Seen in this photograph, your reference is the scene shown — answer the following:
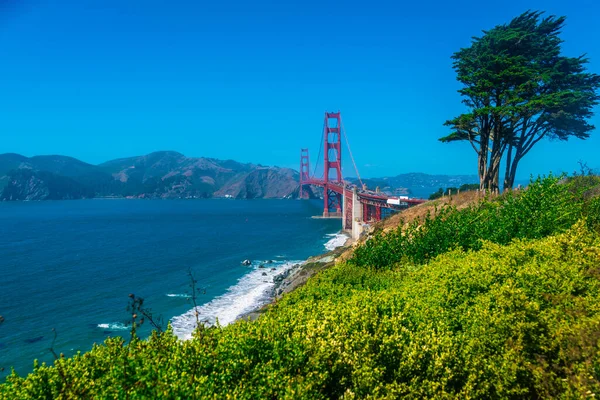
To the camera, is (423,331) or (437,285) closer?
(423,331)

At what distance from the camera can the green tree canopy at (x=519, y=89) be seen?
2094 centimetres

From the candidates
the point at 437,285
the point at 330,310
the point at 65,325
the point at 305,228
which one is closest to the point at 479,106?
the point at 437,285

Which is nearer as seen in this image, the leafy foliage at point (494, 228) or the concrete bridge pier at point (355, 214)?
the leafy foliage at point (494, 228)

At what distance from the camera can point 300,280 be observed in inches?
1070

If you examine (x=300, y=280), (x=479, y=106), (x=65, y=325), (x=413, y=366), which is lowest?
(x=65, y=325)

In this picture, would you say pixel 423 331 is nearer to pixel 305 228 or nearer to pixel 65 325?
pixel 65 325

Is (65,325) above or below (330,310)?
below

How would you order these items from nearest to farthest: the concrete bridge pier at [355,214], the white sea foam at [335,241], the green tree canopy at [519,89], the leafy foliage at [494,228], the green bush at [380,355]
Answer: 1. the green bush at [380,355]
2. the leafy foliage at [494,228]
3. the green tree canopy at [519,89]
4. the concrete bridge pier at [355,214]
5. the white sea foam at [335,241]

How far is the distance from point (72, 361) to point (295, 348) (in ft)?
9.90

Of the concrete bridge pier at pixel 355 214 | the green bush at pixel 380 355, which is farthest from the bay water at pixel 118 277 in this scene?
the concrete bridge pier at pixel 355 214

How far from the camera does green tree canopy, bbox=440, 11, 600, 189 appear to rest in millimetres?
20938

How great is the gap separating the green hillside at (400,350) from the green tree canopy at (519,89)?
14.7 metres

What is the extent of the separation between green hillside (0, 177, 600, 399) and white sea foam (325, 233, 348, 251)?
38.7 meters

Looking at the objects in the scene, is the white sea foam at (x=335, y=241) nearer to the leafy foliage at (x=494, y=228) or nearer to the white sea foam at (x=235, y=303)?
the white sea foam at (x=235, y=303)
